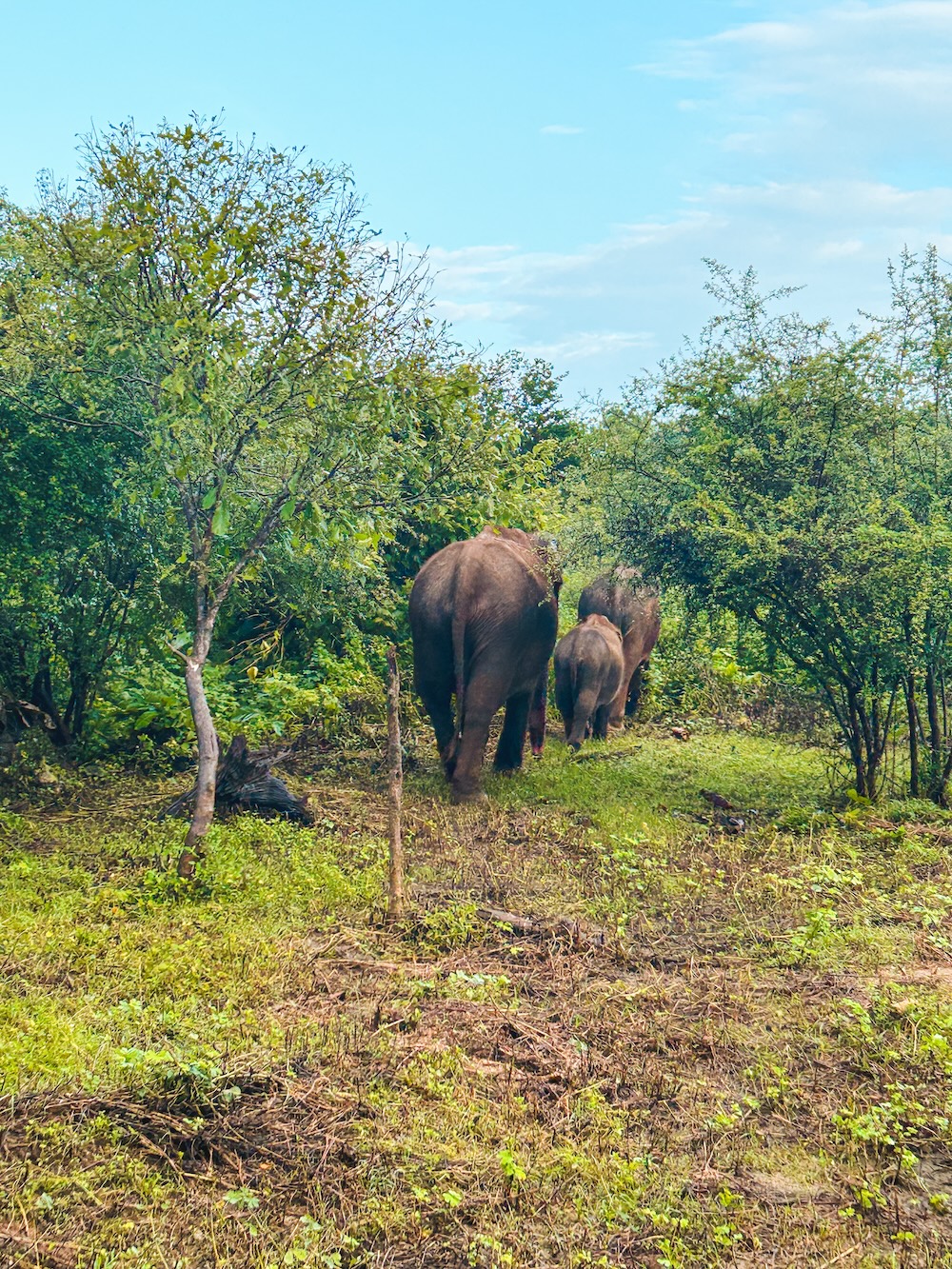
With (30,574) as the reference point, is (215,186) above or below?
above

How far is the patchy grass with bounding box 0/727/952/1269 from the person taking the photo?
3.50m

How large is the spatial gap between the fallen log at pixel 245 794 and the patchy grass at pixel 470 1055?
0.49 metres

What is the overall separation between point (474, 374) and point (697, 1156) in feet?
16.4

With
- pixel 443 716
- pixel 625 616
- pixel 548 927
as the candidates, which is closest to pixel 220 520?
pixel 548 927

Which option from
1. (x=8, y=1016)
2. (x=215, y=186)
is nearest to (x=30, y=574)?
(x=215, y=186)

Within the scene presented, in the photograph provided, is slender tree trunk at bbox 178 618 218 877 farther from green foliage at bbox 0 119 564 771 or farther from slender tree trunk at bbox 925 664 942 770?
slender tree trunk at bbox 925 664 942 770

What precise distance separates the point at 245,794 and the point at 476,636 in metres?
2.43

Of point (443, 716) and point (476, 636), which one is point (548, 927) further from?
point (443, 716)

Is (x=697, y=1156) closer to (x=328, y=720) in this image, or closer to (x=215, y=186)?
(x=215, y=186)

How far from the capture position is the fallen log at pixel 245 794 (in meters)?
8.14

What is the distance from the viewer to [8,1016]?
15.1ft

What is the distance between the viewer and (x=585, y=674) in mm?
11930

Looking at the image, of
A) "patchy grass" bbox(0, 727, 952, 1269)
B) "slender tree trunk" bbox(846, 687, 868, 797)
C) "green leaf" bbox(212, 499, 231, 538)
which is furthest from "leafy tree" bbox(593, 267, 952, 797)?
"green leaf" bbox(212, 499, 231, 538)

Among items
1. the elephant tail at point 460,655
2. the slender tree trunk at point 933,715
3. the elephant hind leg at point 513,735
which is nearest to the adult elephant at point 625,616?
the elephant hind leg at point 513,735
